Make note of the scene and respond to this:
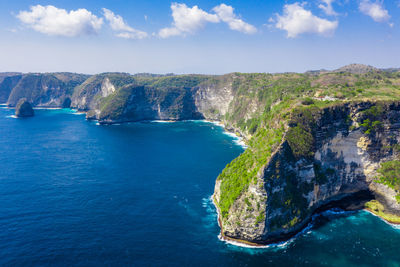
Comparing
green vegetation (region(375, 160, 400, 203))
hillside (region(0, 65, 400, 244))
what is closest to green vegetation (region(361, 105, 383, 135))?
hillside (region(0, 65, 400, 244))

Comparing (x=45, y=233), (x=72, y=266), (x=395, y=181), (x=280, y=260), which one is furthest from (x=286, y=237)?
(x=45, y=233)

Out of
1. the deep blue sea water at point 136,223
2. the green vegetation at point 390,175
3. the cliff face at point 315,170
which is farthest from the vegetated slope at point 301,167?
the deep blue sea water at point 136,223

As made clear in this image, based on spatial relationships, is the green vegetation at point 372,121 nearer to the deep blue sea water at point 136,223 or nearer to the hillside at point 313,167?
the hillside at point 313,167

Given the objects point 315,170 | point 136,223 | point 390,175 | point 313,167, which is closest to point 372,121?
point 390,175

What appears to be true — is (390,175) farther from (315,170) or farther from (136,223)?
(136,223)

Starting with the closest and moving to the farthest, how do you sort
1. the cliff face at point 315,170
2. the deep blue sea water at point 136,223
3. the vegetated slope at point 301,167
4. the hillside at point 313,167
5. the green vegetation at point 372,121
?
the deep blue sea water at point 136,223 → the cliff face at point 315,170 → the vegetated slope at point 301,167 → the hillside at point 313,167 → the green vegetation at point 372,121

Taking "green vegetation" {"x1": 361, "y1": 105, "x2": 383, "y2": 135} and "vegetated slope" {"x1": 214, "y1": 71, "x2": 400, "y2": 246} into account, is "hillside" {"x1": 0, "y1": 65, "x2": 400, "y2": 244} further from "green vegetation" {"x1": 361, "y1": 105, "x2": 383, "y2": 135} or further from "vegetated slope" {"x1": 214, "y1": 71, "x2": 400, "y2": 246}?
"green vegetation" {"x1": 361, "y1": 105, "x2": 383, "y2": 135}
